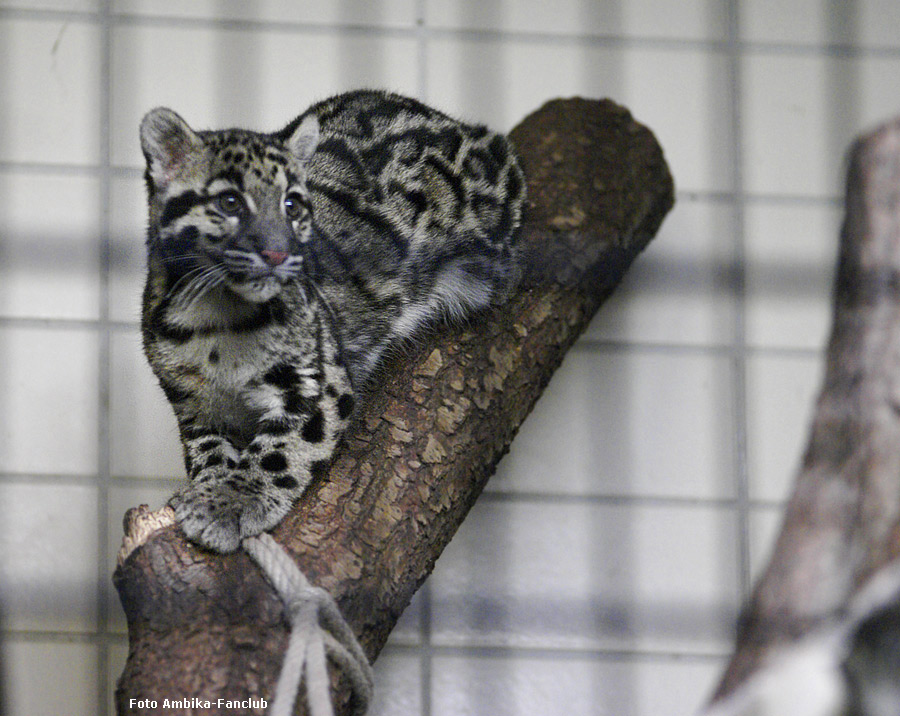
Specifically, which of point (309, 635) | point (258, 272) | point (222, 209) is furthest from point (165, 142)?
point (309, 635)

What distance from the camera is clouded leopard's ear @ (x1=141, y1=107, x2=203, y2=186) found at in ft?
5.28

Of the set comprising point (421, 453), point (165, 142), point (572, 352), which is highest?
point (165, 142)

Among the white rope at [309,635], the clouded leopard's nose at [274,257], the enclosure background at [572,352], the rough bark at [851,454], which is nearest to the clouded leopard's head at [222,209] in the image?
the clouded leopard's nose at [274,257]

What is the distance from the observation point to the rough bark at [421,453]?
4.26 ft

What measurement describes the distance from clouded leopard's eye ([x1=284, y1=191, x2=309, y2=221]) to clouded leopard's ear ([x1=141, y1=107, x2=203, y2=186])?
0.19 meters

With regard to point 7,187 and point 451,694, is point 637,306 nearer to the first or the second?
point 451,694

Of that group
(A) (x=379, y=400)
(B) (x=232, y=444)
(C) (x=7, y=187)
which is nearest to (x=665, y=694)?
(A) (x=379, y=400)

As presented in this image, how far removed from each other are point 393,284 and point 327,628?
34.7 inches

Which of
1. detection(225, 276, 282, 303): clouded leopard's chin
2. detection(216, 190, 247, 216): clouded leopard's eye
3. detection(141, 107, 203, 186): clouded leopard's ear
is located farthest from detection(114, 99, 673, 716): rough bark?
detection(141, 107, 203, 186): clouded leopard's ear

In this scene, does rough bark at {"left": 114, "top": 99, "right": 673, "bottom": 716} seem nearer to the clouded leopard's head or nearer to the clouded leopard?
the clouded leopard

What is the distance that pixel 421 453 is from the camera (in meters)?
1.67

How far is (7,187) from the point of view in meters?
2.33

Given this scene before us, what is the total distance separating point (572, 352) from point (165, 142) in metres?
1.24

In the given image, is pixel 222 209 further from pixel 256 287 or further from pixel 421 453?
pixel 421 453
